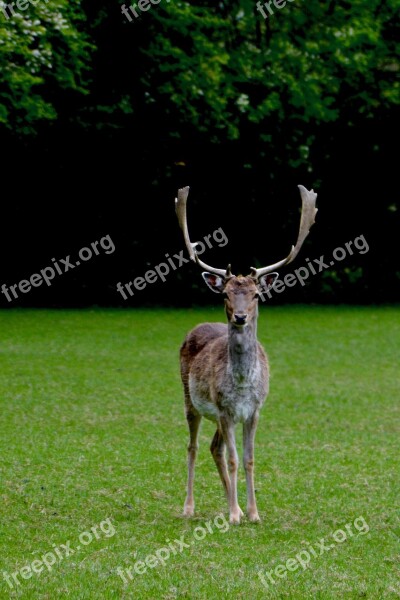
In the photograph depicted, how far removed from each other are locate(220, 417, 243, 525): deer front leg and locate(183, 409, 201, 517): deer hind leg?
418 millimetres

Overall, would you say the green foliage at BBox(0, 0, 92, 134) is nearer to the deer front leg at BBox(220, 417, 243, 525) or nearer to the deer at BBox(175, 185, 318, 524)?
the deer at BBox(175, 185, 318, 524)

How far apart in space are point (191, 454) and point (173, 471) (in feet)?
4.67

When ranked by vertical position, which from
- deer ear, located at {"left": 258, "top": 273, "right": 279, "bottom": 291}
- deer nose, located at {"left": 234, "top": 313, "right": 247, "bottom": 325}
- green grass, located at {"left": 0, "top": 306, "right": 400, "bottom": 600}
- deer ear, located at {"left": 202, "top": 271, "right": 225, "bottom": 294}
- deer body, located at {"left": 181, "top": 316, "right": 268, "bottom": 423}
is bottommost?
green grass, located at {"left": 0, "top": 306, "right": 400, "bottom": 600}

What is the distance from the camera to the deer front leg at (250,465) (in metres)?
8.55

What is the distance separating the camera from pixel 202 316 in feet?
80.3

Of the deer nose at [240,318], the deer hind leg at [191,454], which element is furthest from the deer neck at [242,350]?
the deer hind leg at [191,454]

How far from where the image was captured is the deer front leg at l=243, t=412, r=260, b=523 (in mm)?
8547

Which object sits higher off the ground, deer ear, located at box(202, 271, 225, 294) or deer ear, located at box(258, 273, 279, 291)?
deer ear, located at box(202, 271, 225, 294)

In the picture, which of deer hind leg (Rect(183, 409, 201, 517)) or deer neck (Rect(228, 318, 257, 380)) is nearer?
deer neck (Rect(228, 318, 257, 380))

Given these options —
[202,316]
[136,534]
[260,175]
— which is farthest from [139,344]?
[136,534]

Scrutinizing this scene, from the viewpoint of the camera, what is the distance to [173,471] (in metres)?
10.5

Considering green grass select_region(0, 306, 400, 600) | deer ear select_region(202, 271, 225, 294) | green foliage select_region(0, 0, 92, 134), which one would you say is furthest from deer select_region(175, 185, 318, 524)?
green foliage select_region(0, 0, 92, 134)

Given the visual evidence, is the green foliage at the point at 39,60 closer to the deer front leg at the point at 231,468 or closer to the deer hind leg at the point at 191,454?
the deer hind leg at the point at 191,454

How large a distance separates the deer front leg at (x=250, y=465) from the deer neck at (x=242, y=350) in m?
0.38
